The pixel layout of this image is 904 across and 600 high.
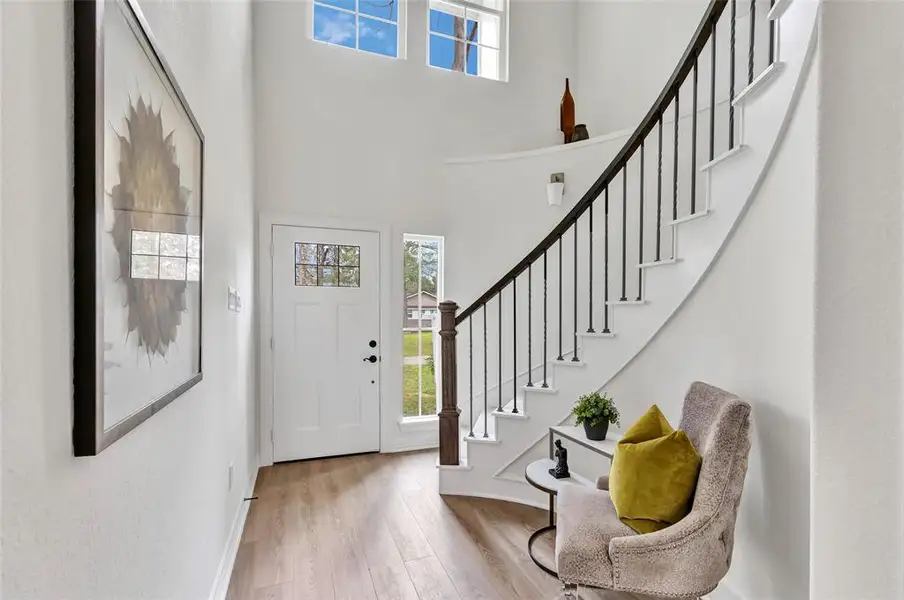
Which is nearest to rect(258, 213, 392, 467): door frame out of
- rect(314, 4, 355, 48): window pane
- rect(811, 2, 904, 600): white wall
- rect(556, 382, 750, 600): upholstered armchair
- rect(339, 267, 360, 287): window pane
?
rect(339, 267, 360, 287): window pane

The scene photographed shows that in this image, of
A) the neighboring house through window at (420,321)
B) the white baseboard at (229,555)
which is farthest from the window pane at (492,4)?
the white baseboard at (229,555)

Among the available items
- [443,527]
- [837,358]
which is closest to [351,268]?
[443,527]

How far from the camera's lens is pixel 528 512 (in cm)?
283

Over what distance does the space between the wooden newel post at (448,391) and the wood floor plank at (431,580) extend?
841mm

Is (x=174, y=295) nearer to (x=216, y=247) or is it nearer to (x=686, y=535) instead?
(x=216, y=247)

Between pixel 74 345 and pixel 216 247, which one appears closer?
pixel 74 345

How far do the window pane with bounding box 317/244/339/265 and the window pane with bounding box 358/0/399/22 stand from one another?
2.11m

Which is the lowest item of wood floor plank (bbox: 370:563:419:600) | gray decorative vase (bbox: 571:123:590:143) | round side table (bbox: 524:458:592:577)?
wood floor plank (bbox: 370:563:419:600)

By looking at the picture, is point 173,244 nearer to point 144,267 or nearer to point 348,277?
point 144,267

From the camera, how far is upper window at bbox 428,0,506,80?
4.41 meters

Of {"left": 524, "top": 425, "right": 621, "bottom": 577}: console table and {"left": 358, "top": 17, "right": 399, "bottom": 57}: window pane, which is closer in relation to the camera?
{"left": 524, "top": 425, "right": 621, "bottom": 577}: console table

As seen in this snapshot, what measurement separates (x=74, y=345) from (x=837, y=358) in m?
1.09

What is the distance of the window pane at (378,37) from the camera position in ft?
13.5

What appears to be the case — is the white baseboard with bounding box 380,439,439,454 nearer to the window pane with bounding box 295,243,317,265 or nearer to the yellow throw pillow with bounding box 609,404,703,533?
the window pane with bounding box 295,243,317,265
